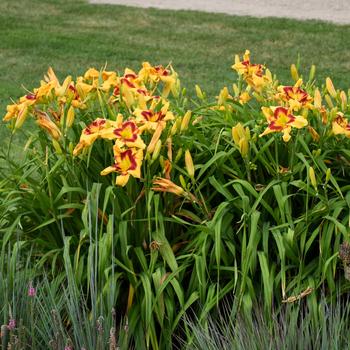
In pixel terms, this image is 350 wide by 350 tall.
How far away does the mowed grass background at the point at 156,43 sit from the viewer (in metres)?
9.30

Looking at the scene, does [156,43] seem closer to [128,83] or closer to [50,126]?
[128,83]

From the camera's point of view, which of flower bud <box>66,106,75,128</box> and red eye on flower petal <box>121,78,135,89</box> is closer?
flower bud <box>66,106,75,128</box>

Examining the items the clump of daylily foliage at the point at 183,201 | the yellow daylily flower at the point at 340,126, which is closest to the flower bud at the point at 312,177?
the clump of daylily foliage at the point at 183,201

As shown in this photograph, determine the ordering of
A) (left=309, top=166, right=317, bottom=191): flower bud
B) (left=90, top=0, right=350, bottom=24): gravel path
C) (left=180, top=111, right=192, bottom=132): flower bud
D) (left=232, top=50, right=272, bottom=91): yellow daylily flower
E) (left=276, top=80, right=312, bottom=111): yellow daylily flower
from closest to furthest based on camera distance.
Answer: (left=309, top=166, right=317, bottom=191): flower bud
(left=180, top=111, right=192, bottom=132): flower bud
(left=276, top=80, right=312, bottom=111): yellow daylily flower
(left=232, top=50, right=272, bottom=91): yellow daylily flower
(left=90, top=0, right=350, bottom=24): gravel path

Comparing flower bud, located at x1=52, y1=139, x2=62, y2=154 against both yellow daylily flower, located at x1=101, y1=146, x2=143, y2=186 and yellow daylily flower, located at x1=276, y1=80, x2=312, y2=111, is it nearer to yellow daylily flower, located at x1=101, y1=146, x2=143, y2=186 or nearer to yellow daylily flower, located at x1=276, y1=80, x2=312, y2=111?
yellow daylily flower, located at x1=101, y1=146, x2=143, y2=186

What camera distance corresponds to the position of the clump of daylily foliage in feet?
10.4

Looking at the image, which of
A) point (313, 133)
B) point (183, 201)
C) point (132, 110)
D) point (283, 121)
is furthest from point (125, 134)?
point (313, 133)

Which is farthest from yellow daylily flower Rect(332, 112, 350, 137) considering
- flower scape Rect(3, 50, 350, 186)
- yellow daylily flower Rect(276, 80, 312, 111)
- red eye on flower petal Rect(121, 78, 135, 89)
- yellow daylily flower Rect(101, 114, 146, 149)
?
red eye on flower petal Rect(121, 78, 135, 89)

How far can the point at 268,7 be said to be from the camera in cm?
1302

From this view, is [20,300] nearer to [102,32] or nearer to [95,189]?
[95,189]

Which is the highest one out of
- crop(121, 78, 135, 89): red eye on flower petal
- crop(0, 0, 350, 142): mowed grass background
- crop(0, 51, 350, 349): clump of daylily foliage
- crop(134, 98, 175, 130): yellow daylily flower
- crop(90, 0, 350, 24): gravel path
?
crop(121, 78, 135, 89): red eye on flower petal

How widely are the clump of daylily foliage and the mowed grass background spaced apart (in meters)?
4.35

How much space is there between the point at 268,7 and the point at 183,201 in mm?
10090

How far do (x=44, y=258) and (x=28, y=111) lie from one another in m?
0.61
